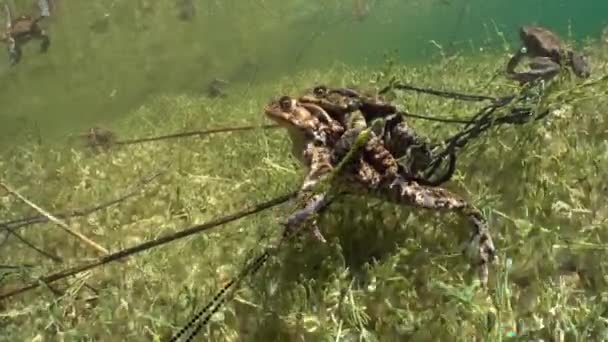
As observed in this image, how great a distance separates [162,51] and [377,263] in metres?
15.1

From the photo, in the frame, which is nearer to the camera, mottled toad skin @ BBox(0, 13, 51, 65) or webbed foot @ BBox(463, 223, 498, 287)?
webbed foot @ BBox(463, 223, 498, 287)

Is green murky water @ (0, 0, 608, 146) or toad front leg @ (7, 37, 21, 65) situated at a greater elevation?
toad front leg @ (7, 37, 21, 65)

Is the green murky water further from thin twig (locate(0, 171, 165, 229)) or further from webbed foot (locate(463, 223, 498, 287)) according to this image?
webbed foot (locate(463, 223, 498, 287))

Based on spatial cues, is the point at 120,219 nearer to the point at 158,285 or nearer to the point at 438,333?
the point at 158,285

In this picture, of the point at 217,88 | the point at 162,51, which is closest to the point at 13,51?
the point at 162,51

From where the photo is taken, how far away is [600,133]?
3980 mm

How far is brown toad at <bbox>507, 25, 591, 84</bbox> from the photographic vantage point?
5.34 metres

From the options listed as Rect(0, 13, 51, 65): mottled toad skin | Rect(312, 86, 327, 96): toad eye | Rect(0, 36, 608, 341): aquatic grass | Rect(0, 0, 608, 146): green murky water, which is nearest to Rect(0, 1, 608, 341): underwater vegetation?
Rect(0, 36, 608, 341): aquatic grass

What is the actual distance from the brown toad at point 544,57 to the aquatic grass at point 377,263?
0.93 feet

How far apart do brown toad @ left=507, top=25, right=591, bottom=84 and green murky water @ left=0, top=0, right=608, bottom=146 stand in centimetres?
748

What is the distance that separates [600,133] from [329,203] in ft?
6.32

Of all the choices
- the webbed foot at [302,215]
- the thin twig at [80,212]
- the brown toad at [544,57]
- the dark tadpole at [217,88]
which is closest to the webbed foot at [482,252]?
the webbed foot at [302,215]

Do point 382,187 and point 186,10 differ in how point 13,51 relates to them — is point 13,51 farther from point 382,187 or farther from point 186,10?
point 382,187

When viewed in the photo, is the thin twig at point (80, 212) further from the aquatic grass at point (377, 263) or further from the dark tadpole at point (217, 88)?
the dark tadpole at point (217, 88)
